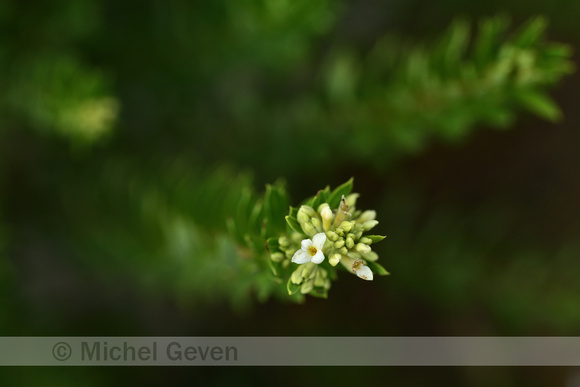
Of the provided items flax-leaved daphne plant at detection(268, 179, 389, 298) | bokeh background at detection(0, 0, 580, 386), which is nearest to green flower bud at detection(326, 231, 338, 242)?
flax-leaved daphne plant at detection(268, 179, 389, 298)

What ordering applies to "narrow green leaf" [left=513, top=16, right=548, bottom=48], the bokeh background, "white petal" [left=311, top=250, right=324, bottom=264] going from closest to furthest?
1. "white petal" [left=311, top=250, right=324, bottom=264]
2. "narrow green leaf" [left=513, top=16, right=548, bottom=48]
3. the bokeh background

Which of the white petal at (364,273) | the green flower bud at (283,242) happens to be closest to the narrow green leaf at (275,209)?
the green flower bud at (283,242)

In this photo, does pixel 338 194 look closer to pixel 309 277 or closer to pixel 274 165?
pixel 309 277

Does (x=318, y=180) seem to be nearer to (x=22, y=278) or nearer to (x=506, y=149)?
(x=506, y=149)

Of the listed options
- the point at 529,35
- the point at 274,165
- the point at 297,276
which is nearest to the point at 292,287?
the point at 297,276

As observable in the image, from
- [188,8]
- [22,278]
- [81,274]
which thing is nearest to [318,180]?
[188,8]

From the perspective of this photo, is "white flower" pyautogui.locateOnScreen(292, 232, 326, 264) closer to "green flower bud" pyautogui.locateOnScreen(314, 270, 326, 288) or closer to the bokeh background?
"green flower bud" pyautogui.locateOnScreen(314, 270, 326, 288)

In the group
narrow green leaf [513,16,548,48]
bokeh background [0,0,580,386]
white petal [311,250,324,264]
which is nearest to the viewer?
white petal [311,250,324,264]

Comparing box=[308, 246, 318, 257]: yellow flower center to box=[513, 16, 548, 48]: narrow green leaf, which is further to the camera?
box=[513, 16, 548, 48]: narrow green leaf
